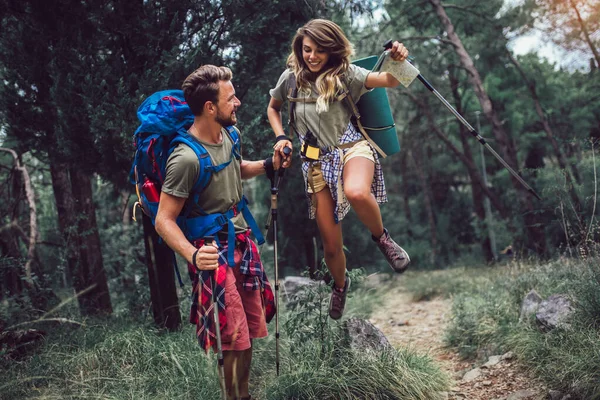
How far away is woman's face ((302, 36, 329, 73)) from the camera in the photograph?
11.9 ft

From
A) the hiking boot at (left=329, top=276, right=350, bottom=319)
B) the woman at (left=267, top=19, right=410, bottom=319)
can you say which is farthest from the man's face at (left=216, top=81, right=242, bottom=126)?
the hiking boot at (left=329, top=276, right=350, bottom=319)

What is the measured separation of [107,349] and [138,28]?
2754 millimetres

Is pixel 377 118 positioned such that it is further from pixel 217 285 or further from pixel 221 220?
pixel 217 285

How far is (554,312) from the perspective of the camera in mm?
4711

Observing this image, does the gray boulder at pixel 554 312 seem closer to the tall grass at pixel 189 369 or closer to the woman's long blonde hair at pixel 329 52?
the tall grass at pixel 189 369

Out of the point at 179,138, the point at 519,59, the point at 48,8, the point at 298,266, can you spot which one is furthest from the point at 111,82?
the point at 519,59

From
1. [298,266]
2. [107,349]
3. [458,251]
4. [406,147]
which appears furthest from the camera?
[458,251]

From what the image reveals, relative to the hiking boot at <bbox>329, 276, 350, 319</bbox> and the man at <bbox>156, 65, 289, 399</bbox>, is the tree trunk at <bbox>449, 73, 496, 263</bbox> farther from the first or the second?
the man at <bbox>156, 65, 289, 399</bbox>

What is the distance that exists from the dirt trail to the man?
1857mm

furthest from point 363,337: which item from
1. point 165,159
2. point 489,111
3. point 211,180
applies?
point 489,111

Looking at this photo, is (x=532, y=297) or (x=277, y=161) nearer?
(x=277, y=161)

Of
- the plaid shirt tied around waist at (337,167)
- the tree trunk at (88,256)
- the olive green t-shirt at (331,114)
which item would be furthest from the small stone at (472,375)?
the tree trunk at (88,256)

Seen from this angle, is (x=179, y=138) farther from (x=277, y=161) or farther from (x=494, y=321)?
(x=494, y=321)

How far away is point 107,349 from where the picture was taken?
14.5ft
